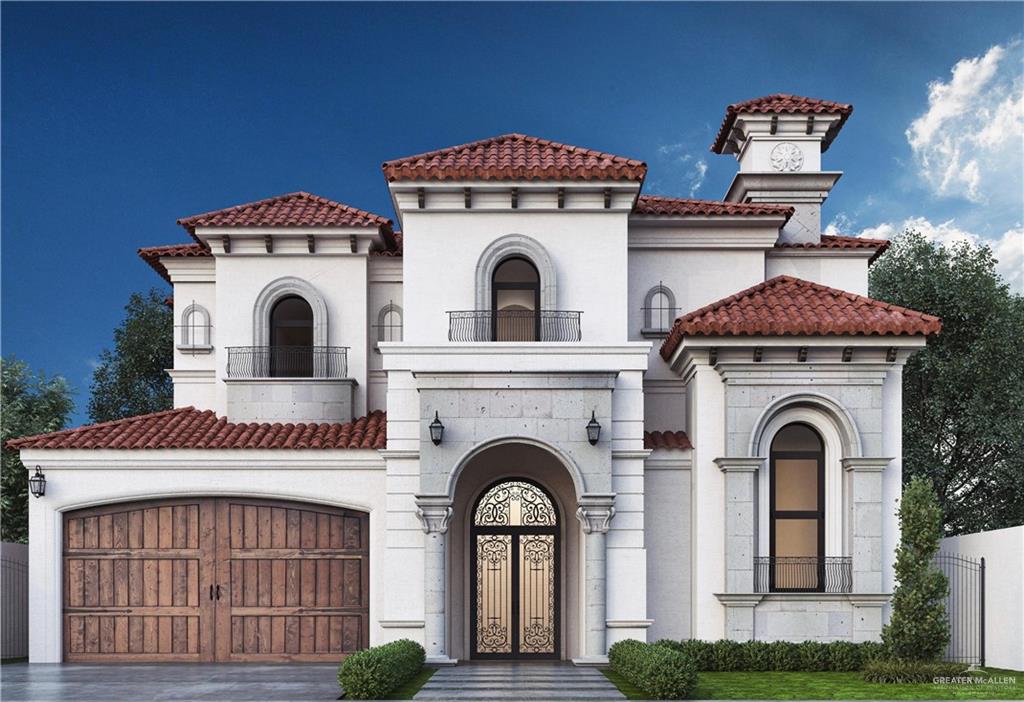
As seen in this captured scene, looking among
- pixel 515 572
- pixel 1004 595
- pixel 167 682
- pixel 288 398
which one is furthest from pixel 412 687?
pixel 1004 595

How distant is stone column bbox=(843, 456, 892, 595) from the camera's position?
20.1 m

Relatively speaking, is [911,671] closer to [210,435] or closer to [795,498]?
[795,498]

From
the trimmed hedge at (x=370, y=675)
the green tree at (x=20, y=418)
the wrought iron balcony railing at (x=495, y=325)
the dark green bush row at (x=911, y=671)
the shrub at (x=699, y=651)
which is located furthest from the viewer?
the green tree at (x=20, y=418)

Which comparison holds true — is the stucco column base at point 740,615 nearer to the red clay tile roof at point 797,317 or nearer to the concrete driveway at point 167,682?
the red clay tile roof at point 797,317

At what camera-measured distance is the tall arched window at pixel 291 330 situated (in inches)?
941

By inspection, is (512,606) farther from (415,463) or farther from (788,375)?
(788,375)

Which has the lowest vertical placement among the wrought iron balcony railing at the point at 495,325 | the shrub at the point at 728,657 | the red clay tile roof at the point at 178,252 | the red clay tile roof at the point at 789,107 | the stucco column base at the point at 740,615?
the shrub at the point at 728,657

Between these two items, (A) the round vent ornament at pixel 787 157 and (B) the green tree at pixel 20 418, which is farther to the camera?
Result: (B) the green tree at pixel 20 418

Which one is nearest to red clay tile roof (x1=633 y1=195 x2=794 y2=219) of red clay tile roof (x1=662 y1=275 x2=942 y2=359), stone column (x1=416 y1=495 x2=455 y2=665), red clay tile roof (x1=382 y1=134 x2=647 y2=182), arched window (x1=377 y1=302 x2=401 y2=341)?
red clay tile roof (x1=662 y1=275 x2=942 y2=359)

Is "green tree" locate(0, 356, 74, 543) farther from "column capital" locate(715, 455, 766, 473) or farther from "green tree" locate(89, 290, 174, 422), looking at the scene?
"column capital" locate(715, 455, 766, 473)

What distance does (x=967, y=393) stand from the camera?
33.7 m

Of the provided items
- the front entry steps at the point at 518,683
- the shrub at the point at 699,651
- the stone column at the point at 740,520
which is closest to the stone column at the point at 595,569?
the front entry steps at the point at 518,683

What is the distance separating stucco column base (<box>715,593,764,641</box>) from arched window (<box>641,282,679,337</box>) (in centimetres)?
600

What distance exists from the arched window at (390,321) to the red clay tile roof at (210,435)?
2151 mm
